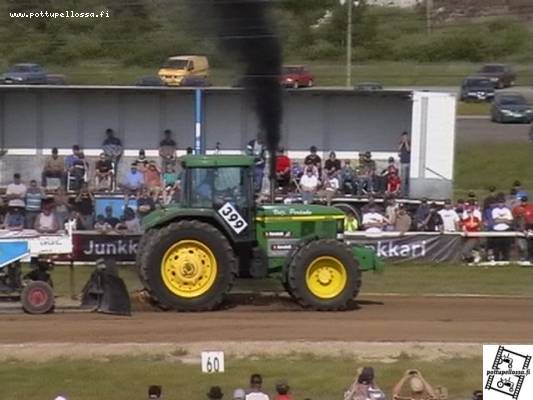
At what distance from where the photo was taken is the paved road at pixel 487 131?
36188 millimetres

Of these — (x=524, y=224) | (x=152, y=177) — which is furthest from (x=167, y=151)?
(x=524, y=224)

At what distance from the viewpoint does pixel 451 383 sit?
12.3m

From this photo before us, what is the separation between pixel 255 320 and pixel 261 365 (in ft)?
8.67

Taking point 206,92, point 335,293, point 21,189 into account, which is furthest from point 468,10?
point 335,293

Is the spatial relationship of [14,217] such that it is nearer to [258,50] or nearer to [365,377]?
[258,50]

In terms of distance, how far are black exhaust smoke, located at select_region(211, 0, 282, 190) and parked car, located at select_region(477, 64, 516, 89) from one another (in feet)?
43.7

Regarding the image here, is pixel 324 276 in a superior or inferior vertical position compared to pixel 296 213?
inferior

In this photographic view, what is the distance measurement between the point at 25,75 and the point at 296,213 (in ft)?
43.5

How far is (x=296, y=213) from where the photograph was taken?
54.3ft

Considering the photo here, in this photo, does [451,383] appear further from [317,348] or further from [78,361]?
[78,361]

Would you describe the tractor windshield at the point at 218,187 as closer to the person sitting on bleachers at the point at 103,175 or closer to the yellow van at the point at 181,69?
the person sitting on bleachers at the point at 103,175

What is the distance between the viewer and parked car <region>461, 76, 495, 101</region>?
1418 inches

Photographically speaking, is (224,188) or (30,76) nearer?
(224,188)

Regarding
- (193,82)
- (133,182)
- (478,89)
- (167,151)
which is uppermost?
(478,89)
